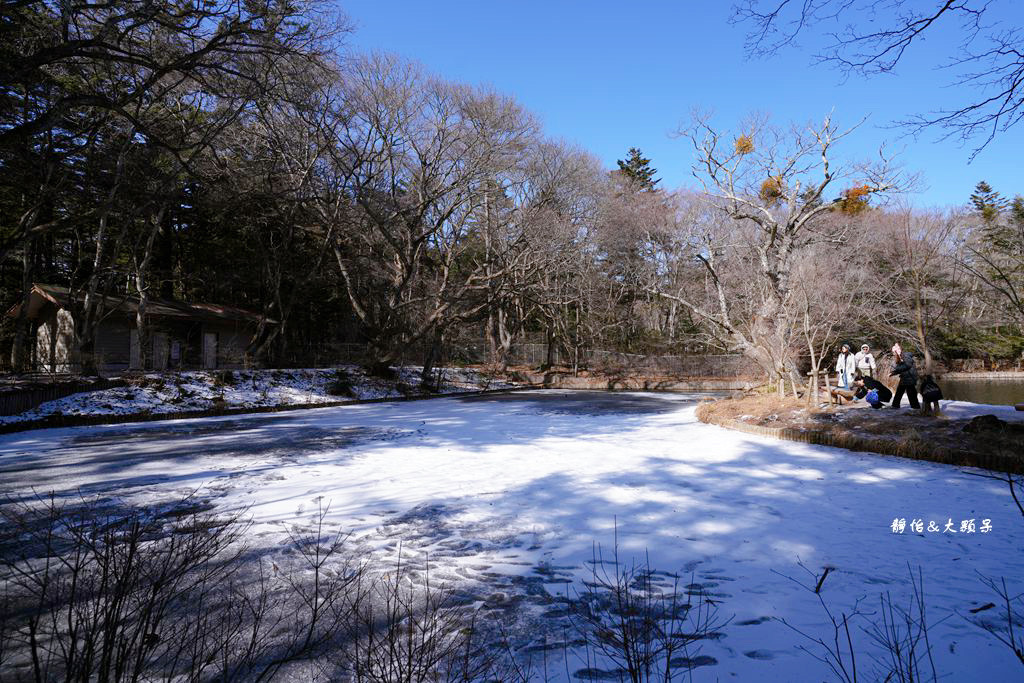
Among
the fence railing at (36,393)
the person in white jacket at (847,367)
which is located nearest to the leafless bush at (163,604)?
the fence railing at (36,393)

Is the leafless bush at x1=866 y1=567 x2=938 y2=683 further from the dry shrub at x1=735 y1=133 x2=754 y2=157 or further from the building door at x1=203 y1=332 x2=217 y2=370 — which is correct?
the building door at x1=203 y1=332 x2=217 y2=370

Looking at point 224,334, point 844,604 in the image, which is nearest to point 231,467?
point 844,604

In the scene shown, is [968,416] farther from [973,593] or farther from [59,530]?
[59,530]

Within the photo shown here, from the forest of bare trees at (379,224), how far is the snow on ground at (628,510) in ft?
13.5

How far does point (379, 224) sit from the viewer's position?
19125mm

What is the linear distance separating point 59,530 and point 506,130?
20927 millimetres

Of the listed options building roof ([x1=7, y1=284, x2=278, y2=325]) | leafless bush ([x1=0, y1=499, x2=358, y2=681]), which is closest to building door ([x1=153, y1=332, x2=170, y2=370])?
building roof ([x1=7, y1=284, x2=278, y2=325])

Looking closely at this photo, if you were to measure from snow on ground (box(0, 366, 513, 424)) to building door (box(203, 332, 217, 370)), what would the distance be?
358 inches

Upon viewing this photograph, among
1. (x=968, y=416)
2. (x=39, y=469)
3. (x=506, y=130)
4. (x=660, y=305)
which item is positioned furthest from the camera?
(x=660, y=305)

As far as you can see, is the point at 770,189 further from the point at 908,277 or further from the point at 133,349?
the point at 133,349

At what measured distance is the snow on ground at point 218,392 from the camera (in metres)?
12.9

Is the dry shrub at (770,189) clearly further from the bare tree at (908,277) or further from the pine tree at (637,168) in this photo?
the pine tree at (637,168)

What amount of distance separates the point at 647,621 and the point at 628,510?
2521 millimetres

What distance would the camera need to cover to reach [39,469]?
6.95m
